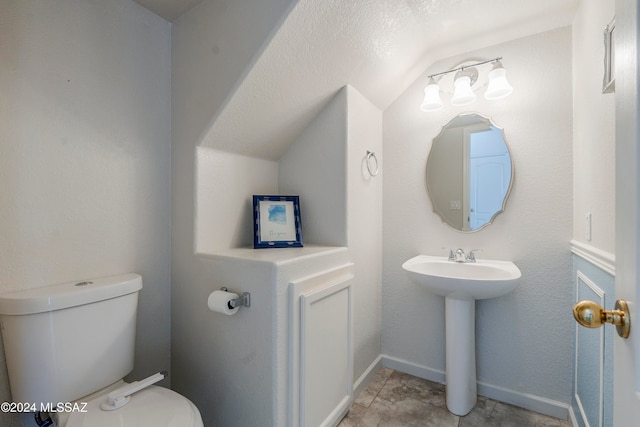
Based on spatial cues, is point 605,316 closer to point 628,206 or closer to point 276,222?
point 628,206

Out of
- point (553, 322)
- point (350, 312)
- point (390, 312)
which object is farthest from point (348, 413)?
point (553, 322)

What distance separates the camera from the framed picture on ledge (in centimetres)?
159

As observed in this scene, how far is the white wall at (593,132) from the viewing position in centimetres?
108

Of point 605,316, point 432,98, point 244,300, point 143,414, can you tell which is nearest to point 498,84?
point 432,98

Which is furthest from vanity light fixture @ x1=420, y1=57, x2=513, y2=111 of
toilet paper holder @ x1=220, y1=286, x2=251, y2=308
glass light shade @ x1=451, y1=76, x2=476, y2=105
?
toilet paper holder @ x1=220, y1=286, x2=251, y2=308

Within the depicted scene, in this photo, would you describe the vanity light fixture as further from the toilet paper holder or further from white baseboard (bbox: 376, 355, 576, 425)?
white baseboard (bbox: 376, 355, 576, 425)

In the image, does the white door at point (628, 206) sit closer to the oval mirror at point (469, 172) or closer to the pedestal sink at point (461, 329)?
the pedestal sink at point (461, 329)

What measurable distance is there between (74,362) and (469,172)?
7.03 feet

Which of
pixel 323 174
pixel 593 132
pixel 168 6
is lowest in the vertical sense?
pixel 323 174

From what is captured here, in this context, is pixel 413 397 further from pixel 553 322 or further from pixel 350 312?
pixel 553 322

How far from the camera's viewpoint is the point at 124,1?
1400 millimetres

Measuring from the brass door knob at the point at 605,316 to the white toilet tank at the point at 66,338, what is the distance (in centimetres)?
147

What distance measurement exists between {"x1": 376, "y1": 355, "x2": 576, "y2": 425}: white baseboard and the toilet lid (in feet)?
4.23

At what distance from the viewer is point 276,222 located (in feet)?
5.43
